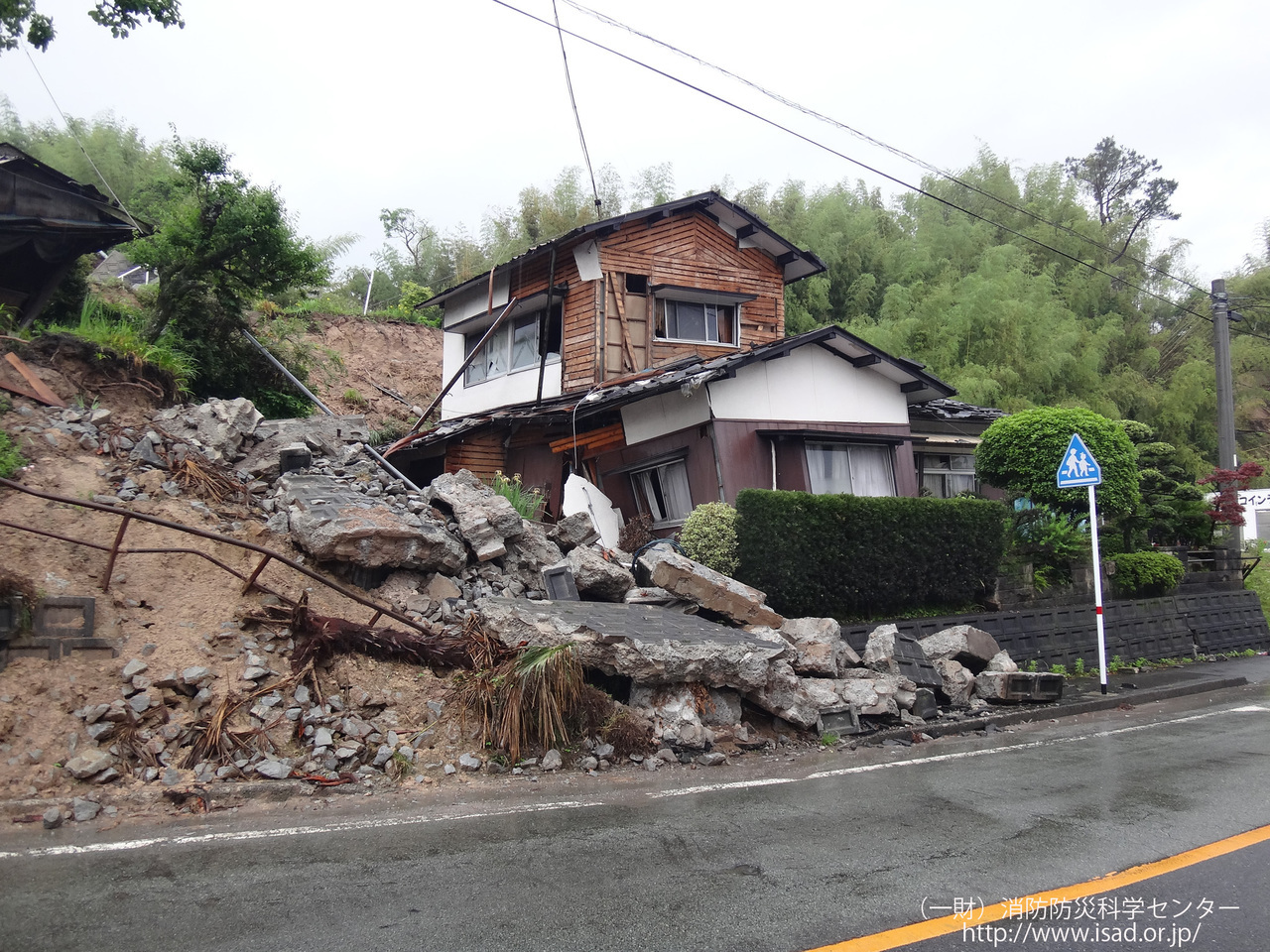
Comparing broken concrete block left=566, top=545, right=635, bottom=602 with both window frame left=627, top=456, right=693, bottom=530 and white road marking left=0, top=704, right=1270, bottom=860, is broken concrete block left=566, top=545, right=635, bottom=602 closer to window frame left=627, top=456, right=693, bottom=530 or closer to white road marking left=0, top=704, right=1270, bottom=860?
white road marking left=0, top=704, right=1270, bottom=860

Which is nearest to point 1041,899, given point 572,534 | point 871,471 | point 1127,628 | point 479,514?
point 479,514

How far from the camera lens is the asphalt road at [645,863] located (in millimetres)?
3674

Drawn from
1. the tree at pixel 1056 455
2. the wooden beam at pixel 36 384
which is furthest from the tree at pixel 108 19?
the tree at pixel 1056 455

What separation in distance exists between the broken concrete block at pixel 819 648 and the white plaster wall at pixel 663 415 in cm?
446

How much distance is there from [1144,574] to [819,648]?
923 centimetres

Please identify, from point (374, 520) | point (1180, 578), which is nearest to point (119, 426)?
point (374, 520)

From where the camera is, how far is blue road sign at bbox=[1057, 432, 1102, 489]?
36.6ft

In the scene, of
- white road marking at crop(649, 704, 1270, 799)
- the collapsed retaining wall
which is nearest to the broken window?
the collapsed retaining wall

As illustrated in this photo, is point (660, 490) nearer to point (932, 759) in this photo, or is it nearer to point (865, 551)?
point (865, 551)

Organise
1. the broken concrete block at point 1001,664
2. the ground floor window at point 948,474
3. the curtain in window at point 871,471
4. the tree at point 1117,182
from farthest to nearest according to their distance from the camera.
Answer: the tree at point 1117,182 < the ground floor window at point 948,474 < the curtain in window at point 871,471 < the broken concrete block at point 1001,664

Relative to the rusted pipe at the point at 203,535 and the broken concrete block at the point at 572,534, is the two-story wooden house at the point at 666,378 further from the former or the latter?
the rusted pipe at the point at 203,535

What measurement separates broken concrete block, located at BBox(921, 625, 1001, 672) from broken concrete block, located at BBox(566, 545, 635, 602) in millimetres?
3907

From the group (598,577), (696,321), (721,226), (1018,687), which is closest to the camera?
(598,577)

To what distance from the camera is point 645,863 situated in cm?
457
